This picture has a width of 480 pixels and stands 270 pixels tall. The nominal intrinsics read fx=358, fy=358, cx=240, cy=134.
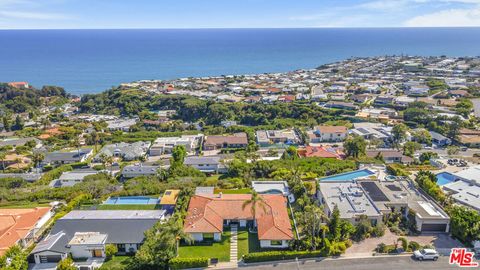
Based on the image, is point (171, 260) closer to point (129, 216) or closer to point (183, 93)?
point (129, 216)

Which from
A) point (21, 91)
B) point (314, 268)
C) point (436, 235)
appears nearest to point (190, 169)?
point (314, 268)

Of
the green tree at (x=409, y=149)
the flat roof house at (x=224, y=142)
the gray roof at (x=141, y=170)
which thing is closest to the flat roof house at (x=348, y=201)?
the green tree at (x=409, y=149)

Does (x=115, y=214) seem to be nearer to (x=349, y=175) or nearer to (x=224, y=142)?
(x=349, y=175)

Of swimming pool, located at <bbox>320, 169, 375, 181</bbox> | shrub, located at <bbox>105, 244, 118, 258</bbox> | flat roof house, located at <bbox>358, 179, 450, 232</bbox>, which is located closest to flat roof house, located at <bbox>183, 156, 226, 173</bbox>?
swimming pool, located at <bbox>320, 169, 375, 181</bbox>

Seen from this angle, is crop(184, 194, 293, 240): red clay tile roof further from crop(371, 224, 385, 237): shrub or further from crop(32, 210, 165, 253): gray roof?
crop(371, 224, 385, 237): shrub

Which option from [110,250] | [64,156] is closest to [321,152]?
[110,250]

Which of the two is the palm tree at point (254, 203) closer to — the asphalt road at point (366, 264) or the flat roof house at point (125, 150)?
the asphalt road at point (366, 264)
